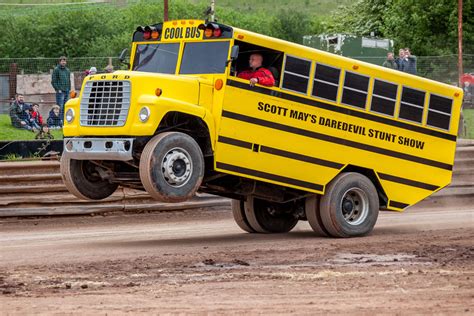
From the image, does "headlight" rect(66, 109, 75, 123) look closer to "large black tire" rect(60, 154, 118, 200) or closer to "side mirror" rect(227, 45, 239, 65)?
"large black tire" rect(60, 154, 118, 200)

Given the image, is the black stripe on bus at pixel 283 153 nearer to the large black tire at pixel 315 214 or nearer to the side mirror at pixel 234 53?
the large black tire at pixel 315 214

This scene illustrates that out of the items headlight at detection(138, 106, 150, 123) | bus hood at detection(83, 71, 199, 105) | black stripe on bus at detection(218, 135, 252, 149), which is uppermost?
bus hood at detection(83, 71, 199, 105)

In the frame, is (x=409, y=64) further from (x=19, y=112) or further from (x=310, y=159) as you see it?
(x=310, y=159)

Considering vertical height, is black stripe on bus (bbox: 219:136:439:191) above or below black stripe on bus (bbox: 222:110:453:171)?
below

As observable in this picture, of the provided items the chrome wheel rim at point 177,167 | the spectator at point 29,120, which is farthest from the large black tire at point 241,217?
the spectator at point 29,120

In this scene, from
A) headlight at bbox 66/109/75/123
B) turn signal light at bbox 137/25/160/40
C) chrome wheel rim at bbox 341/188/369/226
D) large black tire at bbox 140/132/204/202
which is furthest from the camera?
chrome wheel rim at bbox 341/188/369/226

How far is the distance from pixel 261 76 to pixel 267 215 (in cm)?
272

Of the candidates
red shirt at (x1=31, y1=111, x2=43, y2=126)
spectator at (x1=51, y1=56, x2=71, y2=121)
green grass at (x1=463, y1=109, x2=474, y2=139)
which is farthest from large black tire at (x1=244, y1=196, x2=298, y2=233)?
green grass at (x1=463, y1=109, x2=474, y2=139)

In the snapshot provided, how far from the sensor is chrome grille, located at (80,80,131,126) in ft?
47.0

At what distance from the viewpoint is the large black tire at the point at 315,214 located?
16.0 meters

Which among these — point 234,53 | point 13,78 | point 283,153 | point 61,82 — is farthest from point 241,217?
point 13,78

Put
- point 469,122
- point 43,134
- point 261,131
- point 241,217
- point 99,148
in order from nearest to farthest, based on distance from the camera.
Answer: point 99,148 < point 261,131 < point 241,217 < point 43,134 < point 469,122

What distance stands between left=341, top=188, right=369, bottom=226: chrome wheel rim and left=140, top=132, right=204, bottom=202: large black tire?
2663mm

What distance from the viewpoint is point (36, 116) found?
25.4 metres
